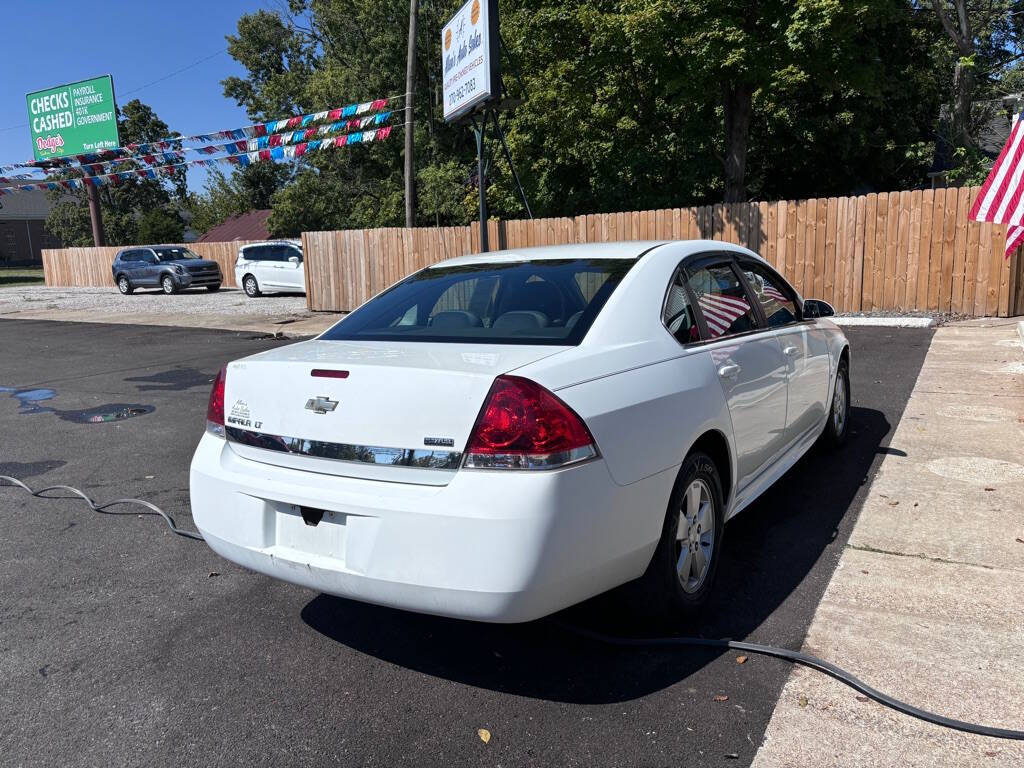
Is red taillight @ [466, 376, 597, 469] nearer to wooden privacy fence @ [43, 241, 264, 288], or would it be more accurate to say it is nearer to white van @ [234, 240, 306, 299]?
white van @ [234, 240, 306, 299]

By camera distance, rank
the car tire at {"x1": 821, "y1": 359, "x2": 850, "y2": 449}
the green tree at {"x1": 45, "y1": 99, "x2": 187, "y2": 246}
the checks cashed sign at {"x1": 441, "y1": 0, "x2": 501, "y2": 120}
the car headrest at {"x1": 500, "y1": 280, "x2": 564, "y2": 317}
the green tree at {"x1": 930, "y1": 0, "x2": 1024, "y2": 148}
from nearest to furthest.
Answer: the car headrest at {"x1": 500, "y1": 280, "x2": 564, "y2": 317}
the car tire at {"x1": 821, "y1": 359, "x2": 850, "y2": 449}
the checks cashed sign at {"x1": 441, "y1": 0, "x2": 501, "y2": 120}
the green tree at {"x1": 930, "y1": 0, "x2": 1024, "y2": 148}
the green tree at {"x1": 45, "y1": 99, "x2": 187, "y2": 246}

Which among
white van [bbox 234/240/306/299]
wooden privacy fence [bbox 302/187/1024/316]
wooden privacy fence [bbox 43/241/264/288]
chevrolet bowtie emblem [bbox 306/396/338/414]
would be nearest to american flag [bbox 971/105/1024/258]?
wooden privacy fence [bbox 302/187/1024/316]

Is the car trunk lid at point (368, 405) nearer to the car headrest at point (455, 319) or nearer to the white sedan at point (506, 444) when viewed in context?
the white sedan at point (506, 444)

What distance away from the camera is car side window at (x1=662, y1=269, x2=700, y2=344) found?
344 centimetres

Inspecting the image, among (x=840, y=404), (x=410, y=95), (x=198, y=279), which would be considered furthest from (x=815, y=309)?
(x=198, y=279)

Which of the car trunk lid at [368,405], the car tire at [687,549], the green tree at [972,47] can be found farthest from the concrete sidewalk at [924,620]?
the green tree at [972,47]

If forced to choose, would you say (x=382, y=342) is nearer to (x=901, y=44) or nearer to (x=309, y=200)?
(x=901, y=44)

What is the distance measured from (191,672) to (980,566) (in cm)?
351

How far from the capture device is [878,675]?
9.37 ft

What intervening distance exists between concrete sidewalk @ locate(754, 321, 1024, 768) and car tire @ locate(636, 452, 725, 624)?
48 centimetres

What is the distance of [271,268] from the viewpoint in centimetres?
2472

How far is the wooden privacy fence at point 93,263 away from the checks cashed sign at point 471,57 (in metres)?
18.2

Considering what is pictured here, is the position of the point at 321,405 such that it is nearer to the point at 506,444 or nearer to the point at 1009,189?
the point at 506,444

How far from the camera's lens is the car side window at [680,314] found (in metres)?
3.44
